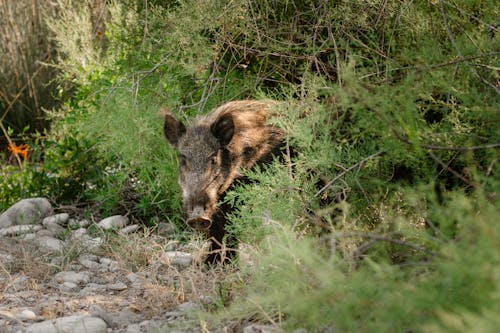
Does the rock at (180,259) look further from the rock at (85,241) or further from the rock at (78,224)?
the rock at (78,224)

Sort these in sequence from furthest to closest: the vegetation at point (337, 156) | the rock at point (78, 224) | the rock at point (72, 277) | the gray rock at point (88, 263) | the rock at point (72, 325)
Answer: the rock at point (78, 224) → the gray rock at point (88, 263) → the rock at point (72, 277) → the rock at point (72, 325) → the vegetation at point (337, 156)

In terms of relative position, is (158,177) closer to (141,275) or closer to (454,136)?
(141,275)

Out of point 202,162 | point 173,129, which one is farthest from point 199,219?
point 173,129

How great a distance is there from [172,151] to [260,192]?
1356 millimetres

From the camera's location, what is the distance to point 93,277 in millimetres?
4191

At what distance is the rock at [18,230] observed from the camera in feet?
16.7

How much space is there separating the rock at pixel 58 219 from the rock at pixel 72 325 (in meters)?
2.31

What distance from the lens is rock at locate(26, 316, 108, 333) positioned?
305 cm

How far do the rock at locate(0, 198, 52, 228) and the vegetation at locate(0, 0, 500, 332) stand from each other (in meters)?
0.29

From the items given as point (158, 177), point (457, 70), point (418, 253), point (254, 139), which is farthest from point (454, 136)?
point (158, 177)

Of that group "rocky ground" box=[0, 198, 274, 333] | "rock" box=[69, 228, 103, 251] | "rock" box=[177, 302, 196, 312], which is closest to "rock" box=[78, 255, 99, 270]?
"rocky ground" box=[0, 198, 274, 333]

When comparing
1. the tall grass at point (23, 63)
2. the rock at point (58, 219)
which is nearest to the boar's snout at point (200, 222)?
the rock at point (58, 219)

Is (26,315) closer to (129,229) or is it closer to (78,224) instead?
(129,229)

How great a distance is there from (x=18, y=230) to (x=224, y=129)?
190 centimetres
